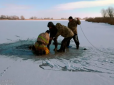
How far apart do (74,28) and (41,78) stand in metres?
3.43

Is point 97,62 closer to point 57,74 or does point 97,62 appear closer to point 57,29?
point 57,74

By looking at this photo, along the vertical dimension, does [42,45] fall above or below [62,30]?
below

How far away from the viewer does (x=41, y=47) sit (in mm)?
4707

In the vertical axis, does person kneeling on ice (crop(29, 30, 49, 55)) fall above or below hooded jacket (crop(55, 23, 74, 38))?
below

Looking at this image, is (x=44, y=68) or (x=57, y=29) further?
(x=57, y=29)

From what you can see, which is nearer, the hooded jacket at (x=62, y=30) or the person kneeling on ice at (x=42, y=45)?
the person kneeling on ice at (x=42, y=45)

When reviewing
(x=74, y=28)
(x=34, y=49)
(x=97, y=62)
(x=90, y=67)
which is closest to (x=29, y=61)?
(x=34, y=49)

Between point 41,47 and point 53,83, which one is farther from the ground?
point 41,47

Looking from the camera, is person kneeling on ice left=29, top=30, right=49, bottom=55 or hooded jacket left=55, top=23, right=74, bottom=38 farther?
hooded jacket left=55, top=23, right=74, bottom=38

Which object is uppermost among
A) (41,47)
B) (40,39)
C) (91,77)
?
(40,39)

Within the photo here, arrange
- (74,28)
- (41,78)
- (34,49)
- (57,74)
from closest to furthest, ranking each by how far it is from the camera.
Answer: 1. (41,78)
2. (57,74)
3. (34,49)
4. (74,28)

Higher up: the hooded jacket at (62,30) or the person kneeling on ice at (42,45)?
the hooded jacket at (62,30)

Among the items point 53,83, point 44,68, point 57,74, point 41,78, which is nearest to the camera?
point 53,83

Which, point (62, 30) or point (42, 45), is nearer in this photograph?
point (42, 45)
